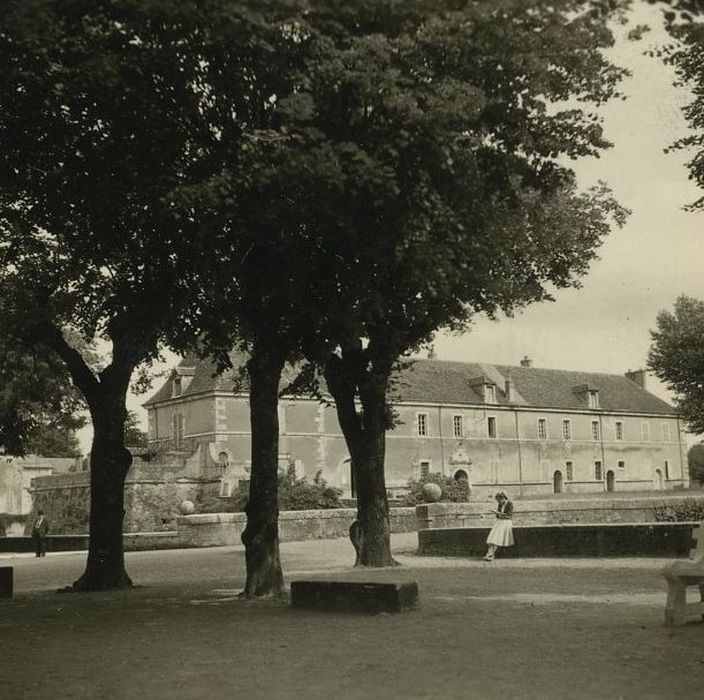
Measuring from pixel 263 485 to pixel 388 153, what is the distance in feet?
17.3

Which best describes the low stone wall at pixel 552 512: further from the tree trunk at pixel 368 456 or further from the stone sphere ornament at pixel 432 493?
the tree trunk at pixel 368 456

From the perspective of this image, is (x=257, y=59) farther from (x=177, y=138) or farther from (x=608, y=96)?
(x=608, y=96)

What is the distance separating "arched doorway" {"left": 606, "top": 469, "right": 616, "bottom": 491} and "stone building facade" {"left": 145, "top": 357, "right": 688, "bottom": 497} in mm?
124

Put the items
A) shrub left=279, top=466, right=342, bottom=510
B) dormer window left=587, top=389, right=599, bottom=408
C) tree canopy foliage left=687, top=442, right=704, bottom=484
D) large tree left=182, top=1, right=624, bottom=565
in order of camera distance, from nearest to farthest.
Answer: large tree left=182, top=1, right=624, bottom=565
shrub left=279, top=466, right=342, bottom=510
dormer window left=587, top=389, right=599, bottom=408
tree canopy foliage left=687, top=442, right=704, bottom=484

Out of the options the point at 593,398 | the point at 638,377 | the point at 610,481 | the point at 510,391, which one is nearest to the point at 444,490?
the point at 510,391

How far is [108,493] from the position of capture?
16.3 meters

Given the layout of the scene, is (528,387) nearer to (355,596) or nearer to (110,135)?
(355,596)

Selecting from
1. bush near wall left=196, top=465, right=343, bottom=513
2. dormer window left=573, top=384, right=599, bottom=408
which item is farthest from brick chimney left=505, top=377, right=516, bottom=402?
bush near wall left=196, top=465, right=343, bottom=513

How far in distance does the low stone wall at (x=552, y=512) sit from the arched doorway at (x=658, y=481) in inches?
1957

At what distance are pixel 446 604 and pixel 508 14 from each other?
7121 mm

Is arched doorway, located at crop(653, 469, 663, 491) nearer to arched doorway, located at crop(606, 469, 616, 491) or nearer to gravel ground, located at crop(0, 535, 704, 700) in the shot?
arched doorway, located at crop(606, 469, 616, 491)

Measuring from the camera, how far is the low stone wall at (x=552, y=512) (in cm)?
2731

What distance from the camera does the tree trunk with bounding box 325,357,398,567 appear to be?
741 inches

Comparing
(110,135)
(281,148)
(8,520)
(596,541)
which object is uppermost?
(110,135)
